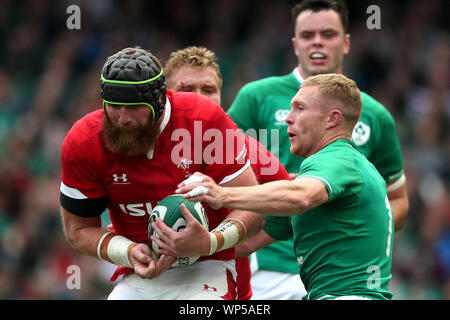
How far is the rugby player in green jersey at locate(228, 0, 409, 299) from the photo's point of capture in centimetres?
619

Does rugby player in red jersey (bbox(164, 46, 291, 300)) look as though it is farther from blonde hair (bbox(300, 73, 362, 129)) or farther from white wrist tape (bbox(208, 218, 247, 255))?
blonde hair (bbox(300, 73, 362, 129))

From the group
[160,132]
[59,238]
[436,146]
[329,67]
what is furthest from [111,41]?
[160,132]

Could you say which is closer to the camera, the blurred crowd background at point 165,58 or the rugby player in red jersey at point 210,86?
the rugby player in red jersey at point 210,86

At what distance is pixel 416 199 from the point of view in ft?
38.2

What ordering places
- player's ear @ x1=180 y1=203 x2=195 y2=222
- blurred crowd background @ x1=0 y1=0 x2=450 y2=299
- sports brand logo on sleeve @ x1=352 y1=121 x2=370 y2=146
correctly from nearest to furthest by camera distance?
player's ear @ x1=180 y1=203 x2=195 y2=222, sports brand logo on sleeve @ x1=352 y1=121 x2=370 y2=146, blurred crowd background @ x1=0 y1=0 x2=450 y2=299

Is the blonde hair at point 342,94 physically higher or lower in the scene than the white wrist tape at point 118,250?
higher

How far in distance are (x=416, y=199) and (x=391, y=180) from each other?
5603 millimetres

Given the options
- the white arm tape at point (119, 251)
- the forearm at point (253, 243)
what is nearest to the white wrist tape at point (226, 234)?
the white arm tape at point (119, 251)

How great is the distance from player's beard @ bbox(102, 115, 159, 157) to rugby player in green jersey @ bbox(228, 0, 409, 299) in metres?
1.92

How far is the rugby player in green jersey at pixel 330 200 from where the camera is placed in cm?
A: 391

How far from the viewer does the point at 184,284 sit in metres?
4.72

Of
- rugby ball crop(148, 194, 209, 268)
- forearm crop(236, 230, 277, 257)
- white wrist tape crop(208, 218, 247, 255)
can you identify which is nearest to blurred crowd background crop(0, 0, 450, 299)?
forearm crop(236, 230, 277, 257)

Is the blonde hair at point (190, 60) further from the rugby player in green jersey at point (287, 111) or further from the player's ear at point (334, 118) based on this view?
the player's ear at point (334, 118)
